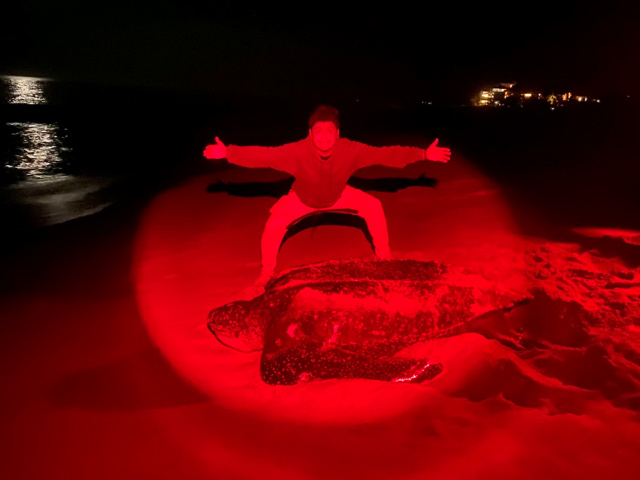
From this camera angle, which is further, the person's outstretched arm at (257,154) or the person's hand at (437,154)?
the person's hand at (437,154)

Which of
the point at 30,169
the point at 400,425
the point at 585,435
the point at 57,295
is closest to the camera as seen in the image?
the point at 585,435

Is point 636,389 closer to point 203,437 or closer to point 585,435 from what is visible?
point 585,435

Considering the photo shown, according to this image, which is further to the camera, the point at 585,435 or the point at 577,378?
the point at 577,378

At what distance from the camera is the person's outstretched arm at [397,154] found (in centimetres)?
452

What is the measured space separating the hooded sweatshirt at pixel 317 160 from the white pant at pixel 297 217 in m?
0.10

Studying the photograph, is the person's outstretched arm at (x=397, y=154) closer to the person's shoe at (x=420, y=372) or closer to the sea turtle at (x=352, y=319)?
the sea turtle at (x=352, y=319)

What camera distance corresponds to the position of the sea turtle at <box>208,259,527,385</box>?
314 cm

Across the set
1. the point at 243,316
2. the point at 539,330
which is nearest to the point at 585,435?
the point at 539,330

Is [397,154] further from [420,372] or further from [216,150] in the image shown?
[420,372]

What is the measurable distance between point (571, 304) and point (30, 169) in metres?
17.0

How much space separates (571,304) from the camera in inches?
150

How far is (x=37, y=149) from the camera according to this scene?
66.4ft

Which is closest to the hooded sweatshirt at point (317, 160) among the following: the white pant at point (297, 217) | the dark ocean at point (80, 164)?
the white pant at point (297, 217)

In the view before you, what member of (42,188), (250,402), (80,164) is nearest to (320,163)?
(250,402)
